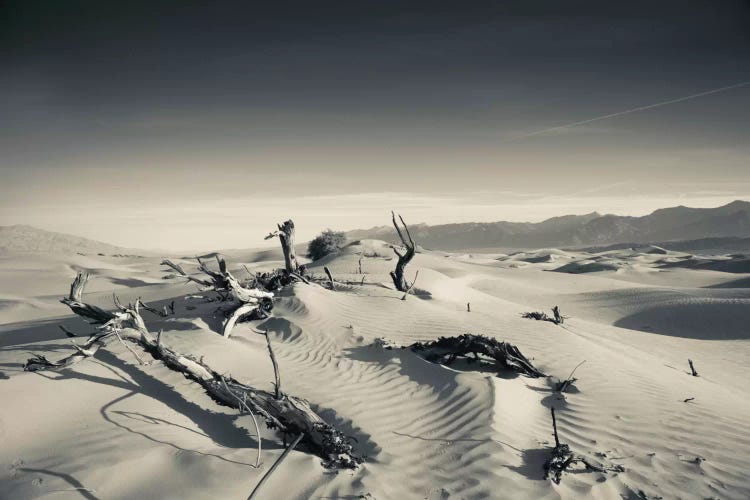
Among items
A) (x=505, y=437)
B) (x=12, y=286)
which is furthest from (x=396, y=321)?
(x=12, y=286)

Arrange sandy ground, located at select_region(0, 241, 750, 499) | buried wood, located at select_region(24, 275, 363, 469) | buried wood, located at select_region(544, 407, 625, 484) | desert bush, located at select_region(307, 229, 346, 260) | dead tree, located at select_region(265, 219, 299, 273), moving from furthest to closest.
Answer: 1. desert bush, located at select_region(307, 229, 346, 260)
2. dead tree, located at select_region(265, 219, 299, 273)
3. buried wood, located at select_region(24, 275, 363, 469)
4. buried wood, located at select_region(544, 407, 625, 484)
5. sandy ground, located at select_region(0, 241, 750, 499)

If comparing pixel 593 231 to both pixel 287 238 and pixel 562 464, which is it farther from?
pixel 562 464

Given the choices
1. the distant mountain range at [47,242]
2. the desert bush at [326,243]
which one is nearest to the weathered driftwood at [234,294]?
the desert bush at [326,243]

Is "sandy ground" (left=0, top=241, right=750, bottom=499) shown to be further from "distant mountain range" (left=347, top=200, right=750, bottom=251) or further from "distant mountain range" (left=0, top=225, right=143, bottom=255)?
"distant mountain range" (left=347, top=200, right=750, bottom=251)

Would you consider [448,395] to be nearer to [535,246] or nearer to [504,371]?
[504,371]

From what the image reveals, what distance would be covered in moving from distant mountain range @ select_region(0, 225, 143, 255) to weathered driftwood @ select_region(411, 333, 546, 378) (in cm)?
5324

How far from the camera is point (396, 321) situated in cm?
897

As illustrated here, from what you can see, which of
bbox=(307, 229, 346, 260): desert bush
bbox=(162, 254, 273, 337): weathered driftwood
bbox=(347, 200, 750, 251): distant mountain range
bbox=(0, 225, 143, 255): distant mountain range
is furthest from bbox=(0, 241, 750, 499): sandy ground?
bbox=(347, 200, 750, 251): distant mountain range

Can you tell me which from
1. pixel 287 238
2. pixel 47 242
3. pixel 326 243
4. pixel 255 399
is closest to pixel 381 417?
pixel 255 399

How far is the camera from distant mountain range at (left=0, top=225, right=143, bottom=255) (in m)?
50.9

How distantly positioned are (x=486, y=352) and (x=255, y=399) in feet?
11.1

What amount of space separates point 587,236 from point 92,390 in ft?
411

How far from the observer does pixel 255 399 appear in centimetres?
427

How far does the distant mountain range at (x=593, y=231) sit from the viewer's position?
10888 cm
